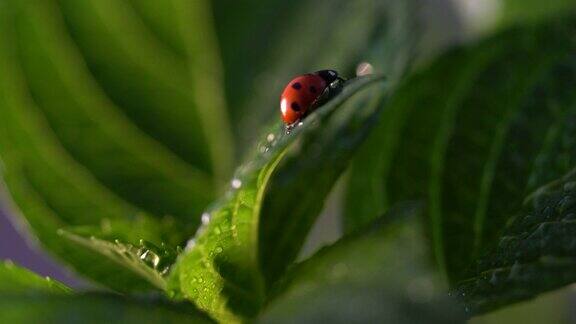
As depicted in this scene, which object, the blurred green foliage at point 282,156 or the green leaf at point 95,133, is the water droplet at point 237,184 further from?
the green leaf at point 95,133

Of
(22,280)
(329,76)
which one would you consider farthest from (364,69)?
(22,280)

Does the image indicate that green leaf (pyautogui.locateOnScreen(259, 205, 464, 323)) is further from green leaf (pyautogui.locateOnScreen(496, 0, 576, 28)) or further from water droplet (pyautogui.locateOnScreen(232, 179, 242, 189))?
green leaf (pyautogui.locateOnScreen(496, 0, 576, 28))

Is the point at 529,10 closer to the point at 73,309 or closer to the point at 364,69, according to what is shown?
the point at 364,69

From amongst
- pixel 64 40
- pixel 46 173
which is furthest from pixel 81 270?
pixel 64 40

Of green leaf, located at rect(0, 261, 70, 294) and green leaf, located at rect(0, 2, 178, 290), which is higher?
green leaf, located at rect(0, 2, 178, 290)

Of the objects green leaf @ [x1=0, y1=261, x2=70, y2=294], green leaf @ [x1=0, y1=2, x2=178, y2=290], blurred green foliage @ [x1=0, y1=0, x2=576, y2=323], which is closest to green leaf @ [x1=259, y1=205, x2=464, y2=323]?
blurred green foliage @ [x1=0, y1=0, x2=576, y2=323]

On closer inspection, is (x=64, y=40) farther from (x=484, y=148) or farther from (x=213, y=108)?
(x=484, y=148)
